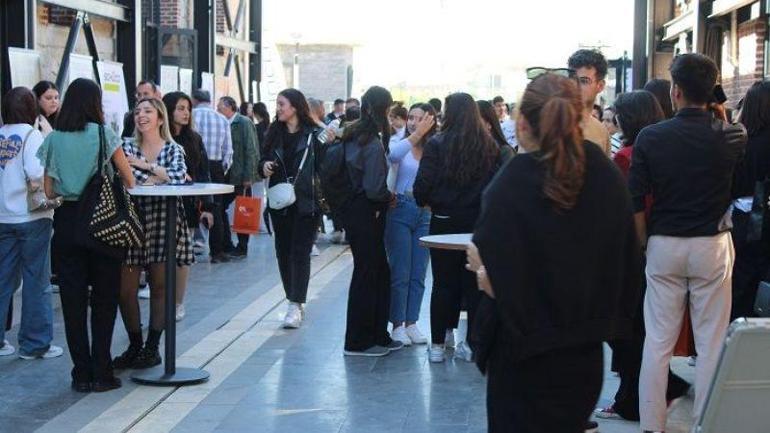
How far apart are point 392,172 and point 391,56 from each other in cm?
4690

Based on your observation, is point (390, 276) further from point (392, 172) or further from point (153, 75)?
point (153, 75)

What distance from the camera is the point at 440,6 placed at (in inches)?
1522

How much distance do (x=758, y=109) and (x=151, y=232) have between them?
3.87 metres

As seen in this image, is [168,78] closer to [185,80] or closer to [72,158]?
[185,80]

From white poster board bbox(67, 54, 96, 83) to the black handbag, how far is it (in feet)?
20.7

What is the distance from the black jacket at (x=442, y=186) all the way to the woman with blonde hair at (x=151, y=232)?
1604 millimetres

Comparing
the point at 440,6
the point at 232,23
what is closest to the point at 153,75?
the point at 232,23

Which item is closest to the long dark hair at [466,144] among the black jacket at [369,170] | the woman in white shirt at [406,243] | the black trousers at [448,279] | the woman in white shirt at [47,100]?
the black trousers at [448,279]

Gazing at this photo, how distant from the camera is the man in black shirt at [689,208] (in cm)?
551

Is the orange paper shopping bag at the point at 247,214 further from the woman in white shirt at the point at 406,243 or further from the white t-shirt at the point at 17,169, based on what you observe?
the white t-shirt at the point at 17,169

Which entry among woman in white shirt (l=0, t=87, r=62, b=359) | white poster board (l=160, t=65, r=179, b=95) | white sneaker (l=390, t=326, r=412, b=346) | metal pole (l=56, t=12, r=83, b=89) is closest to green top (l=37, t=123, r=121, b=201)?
woman in white shirt (l=0, t=87, r=62, b=359)

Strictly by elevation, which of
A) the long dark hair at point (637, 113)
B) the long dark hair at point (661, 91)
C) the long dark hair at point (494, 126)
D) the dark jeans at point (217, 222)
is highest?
the long dark hair at point (661, 91)

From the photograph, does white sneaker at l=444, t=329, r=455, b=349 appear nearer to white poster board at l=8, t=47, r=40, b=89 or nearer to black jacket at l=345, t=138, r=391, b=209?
black jacket at l=345, t=138, r=391, b=209

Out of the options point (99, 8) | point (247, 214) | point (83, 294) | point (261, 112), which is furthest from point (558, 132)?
point (261, 112)
